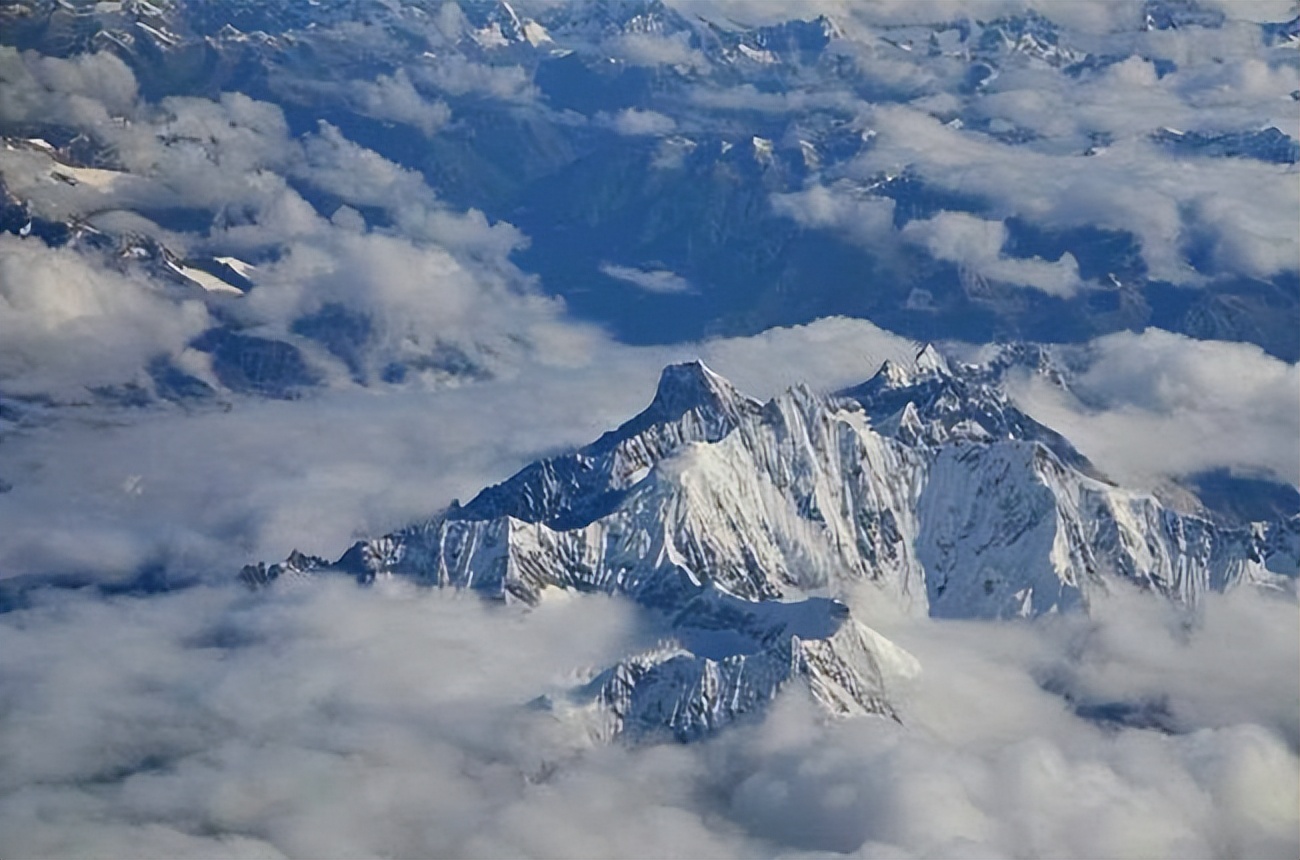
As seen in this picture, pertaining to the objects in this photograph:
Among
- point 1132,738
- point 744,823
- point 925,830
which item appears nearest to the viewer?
point 925,830

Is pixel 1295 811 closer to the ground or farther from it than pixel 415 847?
farther from it

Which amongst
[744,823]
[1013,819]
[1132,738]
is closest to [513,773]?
[744,823]

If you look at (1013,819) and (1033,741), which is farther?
(1033,741)

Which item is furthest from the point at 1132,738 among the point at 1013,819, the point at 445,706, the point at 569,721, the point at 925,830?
the point at 445,706

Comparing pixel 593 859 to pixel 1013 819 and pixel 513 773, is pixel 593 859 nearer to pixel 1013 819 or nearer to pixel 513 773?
pixel 513 773

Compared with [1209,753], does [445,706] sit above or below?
below

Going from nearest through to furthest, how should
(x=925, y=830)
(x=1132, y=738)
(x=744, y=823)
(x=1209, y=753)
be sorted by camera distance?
(x=925, y=830) < (x=744, y=823) < (x=1209, y=753) < (x=1132, y=738)

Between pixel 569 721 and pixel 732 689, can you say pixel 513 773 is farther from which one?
pixel 732 689

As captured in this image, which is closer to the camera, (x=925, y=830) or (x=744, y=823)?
(x=925, y=830)

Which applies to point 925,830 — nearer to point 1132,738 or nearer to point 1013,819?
point 1013,819
